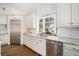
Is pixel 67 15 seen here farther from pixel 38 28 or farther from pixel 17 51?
pixel 17 51

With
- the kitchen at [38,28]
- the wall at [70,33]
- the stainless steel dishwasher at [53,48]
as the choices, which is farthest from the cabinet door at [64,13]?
the stainless steel dishwasher at [53,48]

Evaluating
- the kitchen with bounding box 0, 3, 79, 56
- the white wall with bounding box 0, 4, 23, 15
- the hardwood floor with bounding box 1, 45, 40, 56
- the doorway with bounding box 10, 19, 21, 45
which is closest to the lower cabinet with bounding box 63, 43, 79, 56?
the kitchen with bounding box 0, 3, 79, 56

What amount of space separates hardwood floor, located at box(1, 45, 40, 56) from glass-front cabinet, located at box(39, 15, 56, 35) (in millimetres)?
392

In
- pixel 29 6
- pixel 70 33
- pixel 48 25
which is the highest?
pixel 29 6

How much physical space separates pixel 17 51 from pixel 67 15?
1.03 meters

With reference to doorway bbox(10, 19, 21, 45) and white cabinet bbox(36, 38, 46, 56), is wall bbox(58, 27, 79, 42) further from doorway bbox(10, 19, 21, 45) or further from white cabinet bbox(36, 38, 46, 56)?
doorway bbox(10, 19, 21, 45)

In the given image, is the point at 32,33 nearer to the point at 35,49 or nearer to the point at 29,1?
the point at 35,49

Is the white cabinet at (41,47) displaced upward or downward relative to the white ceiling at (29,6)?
downward

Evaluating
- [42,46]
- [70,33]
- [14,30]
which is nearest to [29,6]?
[14,30]

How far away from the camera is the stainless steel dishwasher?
1.95 m

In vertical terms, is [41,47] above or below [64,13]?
below

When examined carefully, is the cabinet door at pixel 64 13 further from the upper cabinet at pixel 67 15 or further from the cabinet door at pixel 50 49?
the cabinet door at pixel 50 49

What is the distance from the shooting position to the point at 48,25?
197 cm

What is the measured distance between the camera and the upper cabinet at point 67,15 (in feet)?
6.26
